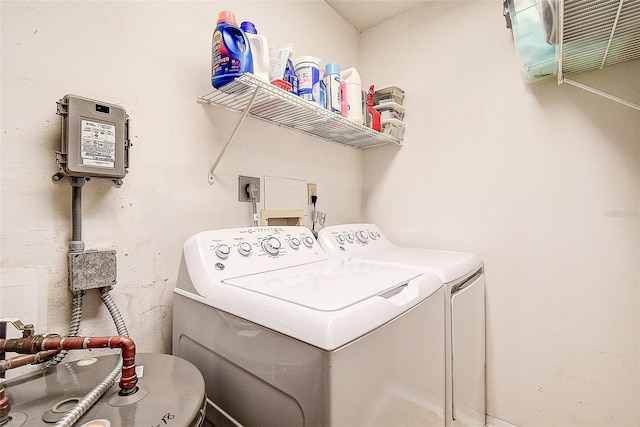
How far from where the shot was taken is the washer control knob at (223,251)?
0.99 metres

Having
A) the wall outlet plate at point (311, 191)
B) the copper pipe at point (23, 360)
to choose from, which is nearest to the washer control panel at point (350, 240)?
the wall outlet plate at point (311, 191)

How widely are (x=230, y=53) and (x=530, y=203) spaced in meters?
1.52

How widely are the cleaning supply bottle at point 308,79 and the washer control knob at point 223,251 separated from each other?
70cm

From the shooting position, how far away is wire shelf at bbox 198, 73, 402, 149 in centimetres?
106

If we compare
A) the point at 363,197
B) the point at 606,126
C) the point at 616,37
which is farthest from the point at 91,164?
the point at 606,126

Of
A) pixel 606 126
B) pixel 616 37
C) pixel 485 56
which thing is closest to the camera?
pixel 616 37

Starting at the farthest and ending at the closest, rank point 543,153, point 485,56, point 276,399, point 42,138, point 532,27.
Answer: point 485,56 → point 543,153 → point 532,27 → point 42,138 → point 276,399

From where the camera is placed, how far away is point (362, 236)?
1.65 metres

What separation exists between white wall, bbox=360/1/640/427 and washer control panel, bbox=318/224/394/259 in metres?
0.25

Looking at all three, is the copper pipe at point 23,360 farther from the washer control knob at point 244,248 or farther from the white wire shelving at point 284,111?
the white wire shelving at point 284,111

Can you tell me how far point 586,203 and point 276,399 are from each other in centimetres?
155

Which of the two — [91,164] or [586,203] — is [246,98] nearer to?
[91,164]

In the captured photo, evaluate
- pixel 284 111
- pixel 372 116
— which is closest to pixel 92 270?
pixel 284 111

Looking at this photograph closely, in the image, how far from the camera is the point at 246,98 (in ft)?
3.93
